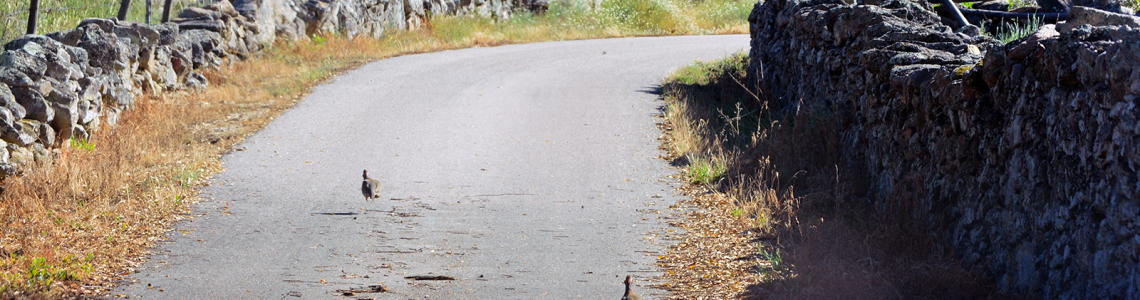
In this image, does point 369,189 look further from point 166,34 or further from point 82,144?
point 166,34

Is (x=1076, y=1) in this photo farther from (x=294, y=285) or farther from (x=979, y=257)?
(x=294, y=285)

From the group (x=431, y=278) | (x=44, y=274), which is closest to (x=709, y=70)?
(x=431, y=278)

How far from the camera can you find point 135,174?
8125 mm

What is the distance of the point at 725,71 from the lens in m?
14.2

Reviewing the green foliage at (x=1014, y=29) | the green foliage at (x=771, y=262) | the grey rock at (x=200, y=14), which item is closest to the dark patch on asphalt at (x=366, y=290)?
the green foliage at (x=771, y=262)

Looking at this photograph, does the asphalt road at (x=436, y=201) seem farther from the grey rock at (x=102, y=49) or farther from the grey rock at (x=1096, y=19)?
the grey rock at (x=1096, y=19)

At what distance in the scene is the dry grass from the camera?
5074 millimetres

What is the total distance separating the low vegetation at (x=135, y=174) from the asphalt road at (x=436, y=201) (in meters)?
0.29

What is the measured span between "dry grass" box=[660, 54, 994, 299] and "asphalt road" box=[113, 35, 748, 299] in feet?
1.15

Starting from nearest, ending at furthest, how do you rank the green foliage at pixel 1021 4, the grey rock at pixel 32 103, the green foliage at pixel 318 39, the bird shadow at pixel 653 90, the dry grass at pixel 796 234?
1. the dry grass at pixel 796 234
2. the grey rock at pixel 32 103
3. the green foliage at pixel 1021 4
4. the bird shadow at pixel 653 90
5. the green foliage at pixel 318 39

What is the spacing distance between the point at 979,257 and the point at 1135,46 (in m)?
1.67

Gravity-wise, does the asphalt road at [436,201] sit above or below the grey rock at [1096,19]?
below

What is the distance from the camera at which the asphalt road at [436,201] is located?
5738 mm

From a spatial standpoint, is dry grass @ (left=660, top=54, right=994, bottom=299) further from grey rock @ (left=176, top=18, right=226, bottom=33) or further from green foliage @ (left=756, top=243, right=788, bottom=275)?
grey rock @ (left=176, top=18, right=226, bottom=33)
